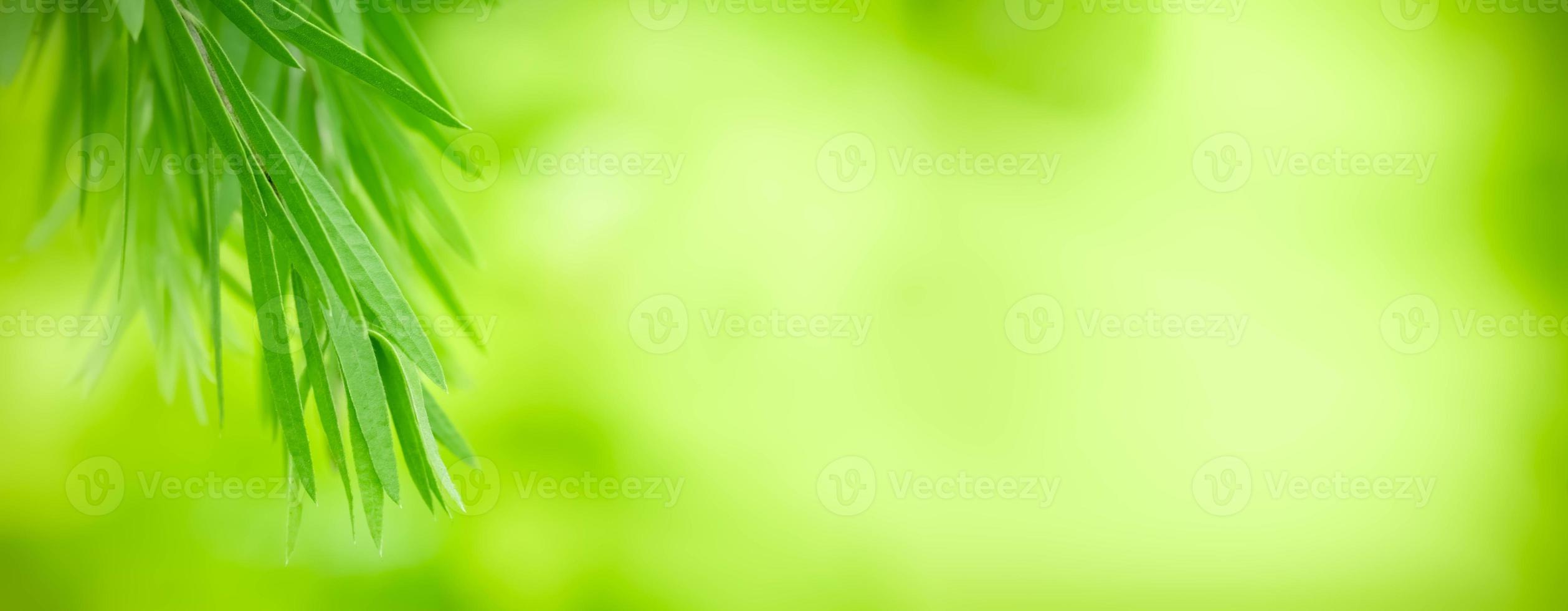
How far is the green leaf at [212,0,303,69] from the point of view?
0.52 meters

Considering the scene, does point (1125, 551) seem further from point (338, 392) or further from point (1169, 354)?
point (338, 392)

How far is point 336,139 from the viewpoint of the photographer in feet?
2.79

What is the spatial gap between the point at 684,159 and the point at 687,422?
430 mm
